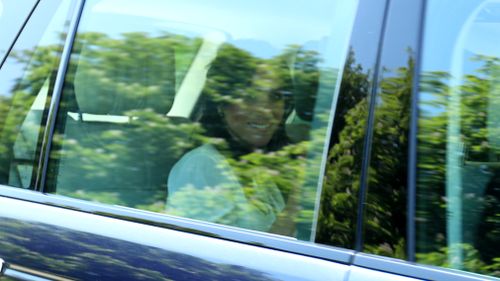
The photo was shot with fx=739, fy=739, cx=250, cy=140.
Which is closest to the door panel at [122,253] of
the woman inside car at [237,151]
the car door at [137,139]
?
the car door at [137,139]

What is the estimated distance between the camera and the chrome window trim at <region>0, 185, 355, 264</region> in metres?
1.54

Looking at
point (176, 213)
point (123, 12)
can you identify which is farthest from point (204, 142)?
point (123, 12)

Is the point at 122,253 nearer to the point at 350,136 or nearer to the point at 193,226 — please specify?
the point at 193,226

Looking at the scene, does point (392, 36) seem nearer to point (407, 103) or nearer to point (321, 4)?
A: point (407, 103)

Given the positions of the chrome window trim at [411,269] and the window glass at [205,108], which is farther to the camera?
the window glass at [205,108]

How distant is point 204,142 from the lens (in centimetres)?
185

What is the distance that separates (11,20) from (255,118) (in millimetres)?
915

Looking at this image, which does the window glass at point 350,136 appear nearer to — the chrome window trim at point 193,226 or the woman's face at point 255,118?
the chrome window trim at point 193,226

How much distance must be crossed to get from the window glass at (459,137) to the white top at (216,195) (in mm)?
369

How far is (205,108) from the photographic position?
186 cm

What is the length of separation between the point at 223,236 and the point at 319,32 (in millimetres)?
521

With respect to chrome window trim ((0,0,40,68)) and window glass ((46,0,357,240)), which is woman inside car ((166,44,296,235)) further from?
chrome window trim ((0,0,40,68))

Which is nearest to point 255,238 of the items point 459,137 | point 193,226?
point 193,226

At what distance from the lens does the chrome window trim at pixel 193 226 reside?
5.06ft
